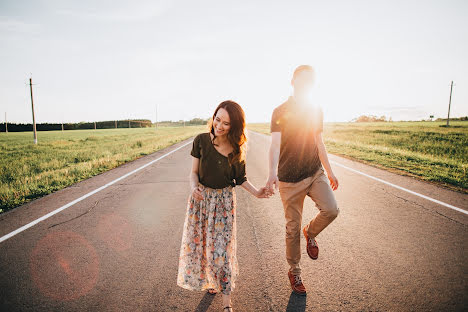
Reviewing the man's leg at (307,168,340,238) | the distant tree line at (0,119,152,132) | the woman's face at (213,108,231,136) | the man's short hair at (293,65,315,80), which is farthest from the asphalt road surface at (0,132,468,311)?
the distant tree line at (0,119,152,132)

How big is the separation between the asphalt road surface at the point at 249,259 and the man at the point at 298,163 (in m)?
0.52

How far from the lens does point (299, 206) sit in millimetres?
2580

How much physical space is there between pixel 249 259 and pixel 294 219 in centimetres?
88

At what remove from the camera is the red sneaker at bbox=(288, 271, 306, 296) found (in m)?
2.38

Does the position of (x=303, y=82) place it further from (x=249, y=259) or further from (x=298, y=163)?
(x=249, y=259)

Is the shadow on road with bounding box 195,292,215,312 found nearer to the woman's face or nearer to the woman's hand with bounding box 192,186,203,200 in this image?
the woman's hand with bounding box 192,186,203,200

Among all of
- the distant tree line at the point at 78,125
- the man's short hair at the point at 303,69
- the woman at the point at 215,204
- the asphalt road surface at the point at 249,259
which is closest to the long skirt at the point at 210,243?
the woman at the point at 215,204

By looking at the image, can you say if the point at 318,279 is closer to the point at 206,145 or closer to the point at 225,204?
the point at 225,204

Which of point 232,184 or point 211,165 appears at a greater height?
point 211,165

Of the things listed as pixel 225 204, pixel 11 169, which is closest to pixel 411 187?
pixel 225 204

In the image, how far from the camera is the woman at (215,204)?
2197 millimetres

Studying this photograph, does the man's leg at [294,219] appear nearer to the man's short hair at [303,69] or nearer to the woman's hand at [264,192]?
the woman's hand at [264,192]

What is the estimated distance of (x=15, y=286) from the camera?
2.51m

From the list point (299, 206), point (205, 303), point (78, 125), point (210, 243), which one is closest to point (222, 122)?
point (210, 243)
